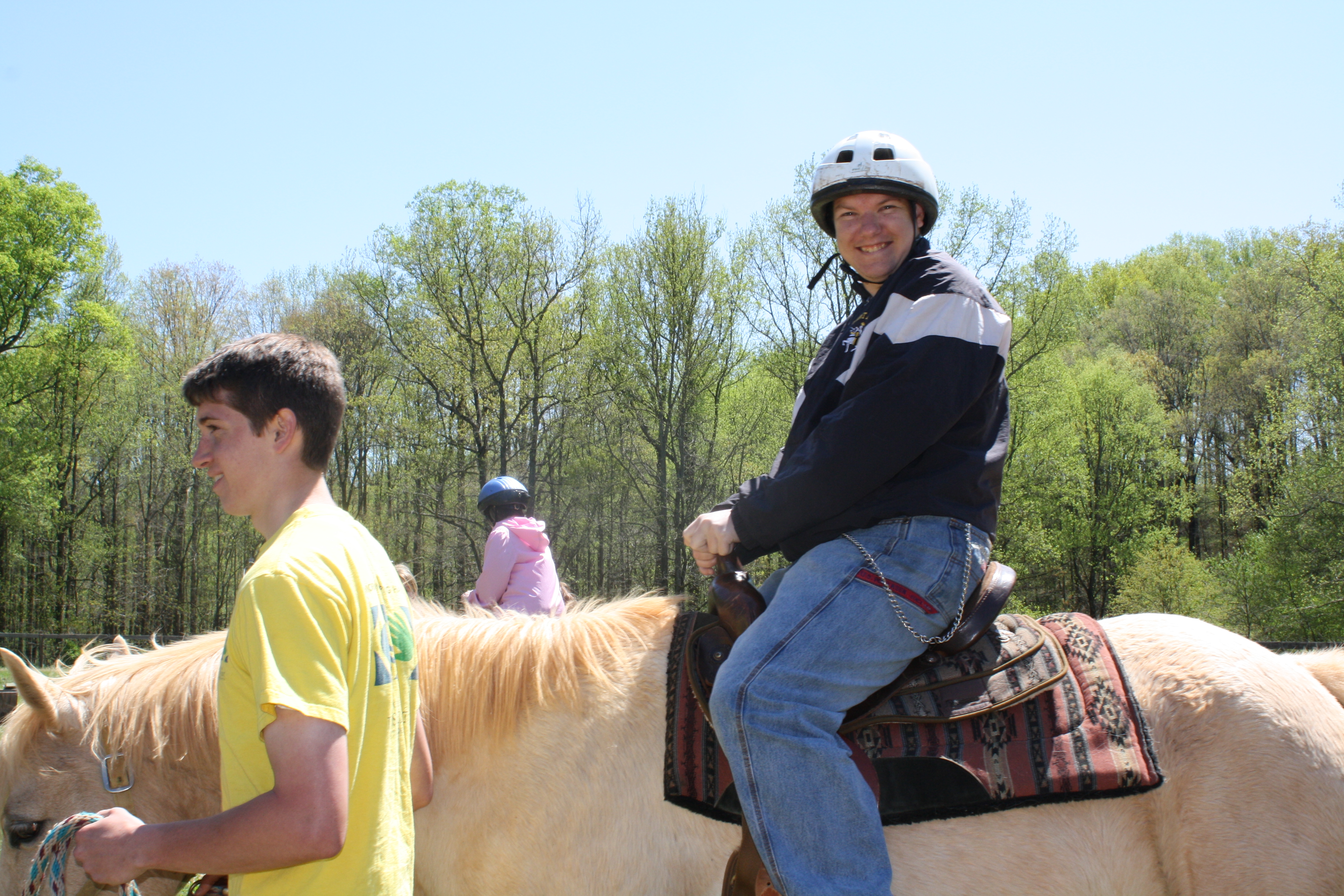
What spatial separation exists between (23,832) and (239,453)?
1.39 meters

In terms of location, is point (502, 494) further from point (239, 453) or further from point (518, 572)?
point (239, 453)

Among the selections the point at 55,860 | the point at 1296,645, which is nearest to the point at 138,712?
the point at 55,860

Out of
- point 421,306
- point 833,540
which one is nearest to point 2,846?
point 833,540

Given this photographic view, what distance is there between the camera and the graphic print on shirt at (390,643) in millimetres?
1409

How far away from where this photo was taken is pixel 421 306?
80.2 ft

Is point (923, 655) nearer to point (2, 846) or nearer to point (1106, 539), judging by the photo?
point (2, 846)

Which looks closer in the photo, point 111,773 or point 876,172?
point 111,773

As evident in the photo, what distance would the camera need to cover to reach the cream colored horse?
1971mm

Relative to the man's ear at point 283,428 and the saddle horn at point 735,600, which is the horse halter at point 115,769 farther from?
the saddle horn at point 735,600

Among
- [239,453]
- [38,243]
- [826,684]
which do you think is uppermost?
[38,243]

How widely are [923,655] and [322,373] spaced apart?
1597 millimetres

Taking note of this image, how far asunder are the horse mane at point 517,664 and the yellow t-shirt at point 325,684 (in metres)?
0.70

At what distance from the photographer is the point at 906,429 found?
193 centimetres

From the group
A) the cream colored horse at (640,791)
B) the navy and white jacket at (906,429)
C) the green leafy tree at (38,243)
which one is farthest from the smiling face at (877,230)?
the green leafy tree at (38,243)
